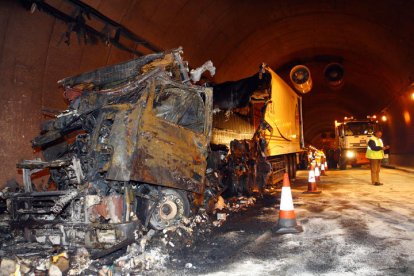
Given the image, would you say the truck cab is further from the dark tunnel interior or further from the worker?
the worker

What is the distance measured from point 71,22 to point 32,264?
5.42m

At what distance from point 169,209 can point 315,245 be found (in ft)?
6.40

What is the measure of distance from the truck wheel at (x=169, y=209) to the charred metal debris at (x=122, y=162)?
0.01m

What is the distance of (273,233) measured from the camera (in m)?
5.45

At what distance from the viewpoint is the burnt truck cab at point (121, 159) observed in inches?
177

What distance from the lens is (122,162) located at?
14.7ft

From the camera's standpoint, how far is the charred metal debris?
4480mm

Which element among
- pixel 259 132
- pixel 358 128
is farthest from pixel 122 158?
pixel 358 128

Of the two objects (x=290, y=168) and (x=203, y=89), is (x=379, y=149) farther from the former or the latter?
(x=203, y=89)

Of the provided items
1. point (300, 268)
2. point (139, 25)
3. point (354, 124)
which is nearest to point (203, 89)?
point (300, 268)

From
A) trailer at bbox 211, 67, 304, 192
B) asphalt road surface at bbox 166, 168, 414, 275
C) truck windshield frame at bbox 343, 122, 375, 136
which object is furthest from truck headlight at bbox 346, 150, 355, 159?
asphalt road surface at bbox 166, 168, 414, 275

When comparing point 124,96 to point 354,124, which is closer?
point 124,96

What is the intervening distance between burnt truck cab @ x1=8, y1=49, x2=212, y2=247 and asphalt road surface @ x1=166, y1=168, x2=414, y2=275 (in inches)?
31.3

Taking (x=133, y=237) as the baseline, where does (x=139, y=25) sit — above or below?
above
